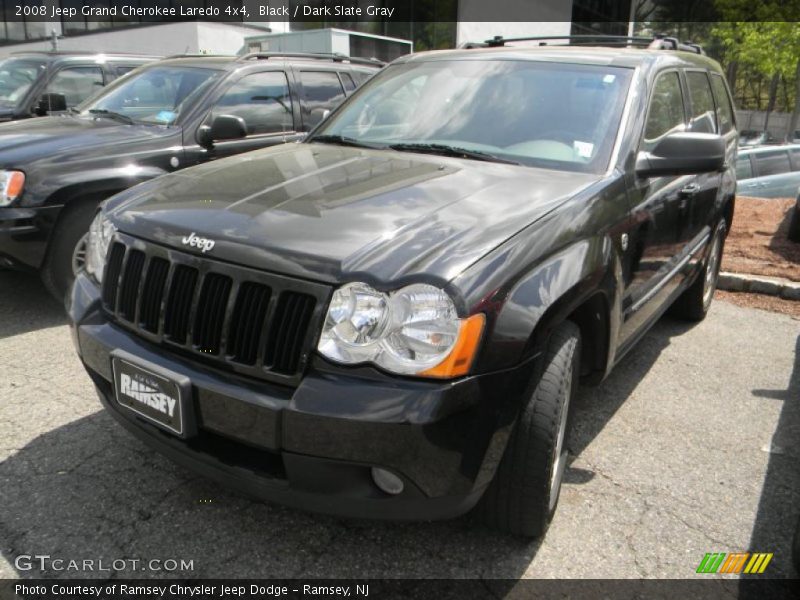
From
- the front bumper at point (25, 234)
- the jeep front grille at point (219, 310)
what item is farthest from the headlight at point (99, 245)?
the front bumper at point (25, 234)

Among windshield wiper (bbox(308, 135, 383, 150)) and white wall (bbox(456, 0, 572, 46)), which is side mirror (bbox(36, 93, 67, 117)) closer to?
windshield wiper (bbox(308, 135, 383, 150))

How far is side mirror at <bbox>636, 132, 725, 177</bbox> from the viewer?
115 inches

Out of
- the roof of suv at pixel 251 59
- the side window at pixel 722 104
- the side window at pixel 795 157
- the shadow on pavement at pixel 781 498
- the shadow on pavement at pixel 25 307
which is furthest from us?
the side window at pixel 795 157

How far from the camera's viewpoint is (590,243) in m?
2.58

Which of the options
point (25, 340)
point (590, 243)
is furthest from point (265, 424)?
point (25, 340)

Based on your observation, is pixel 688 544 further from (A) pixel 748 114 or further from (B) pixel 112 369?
(A) pixel 748 114

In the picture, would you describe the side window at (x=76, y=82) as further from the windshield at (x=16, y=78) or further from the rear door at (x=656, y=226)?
the rear door at (x=656, y=226)

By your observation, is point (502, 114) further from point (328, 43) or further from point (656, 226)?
point (328, 43)

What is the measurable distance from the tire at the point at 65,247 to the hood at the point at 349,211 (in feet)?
6.10

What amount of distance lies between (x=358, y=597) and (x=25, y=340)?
10.0ft

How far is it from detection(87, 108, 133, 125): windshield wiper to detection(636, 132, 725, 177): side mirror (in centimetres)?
402

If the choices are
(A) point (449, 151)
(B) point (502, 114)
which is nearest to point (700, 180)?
(B) point (502, 114)
